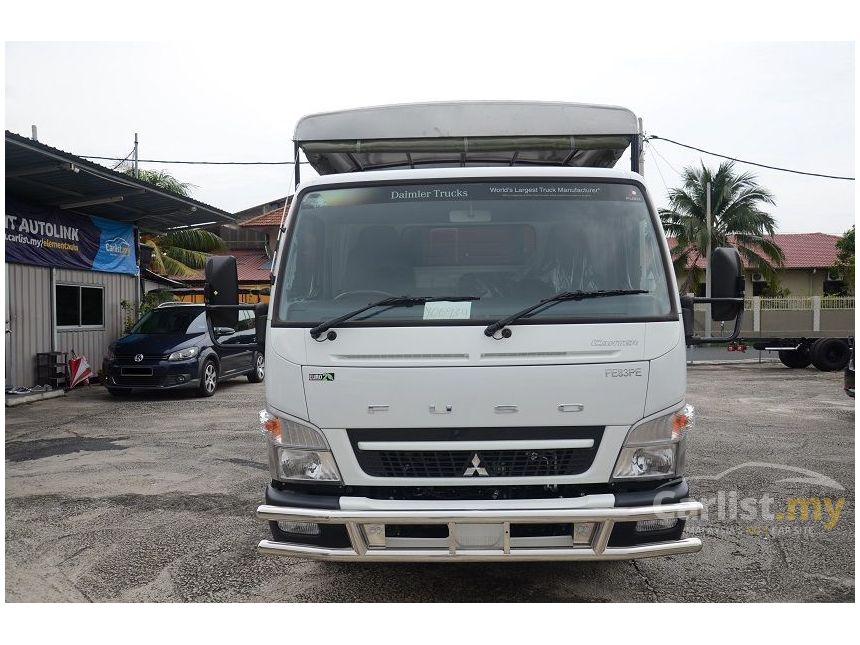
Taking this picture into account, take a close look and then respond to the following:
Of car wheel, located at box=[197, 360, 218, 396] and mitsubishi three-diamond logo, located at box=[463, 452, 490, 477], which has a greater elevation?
Answer: mitsubishi three-diamond logo, located at box=[463, 452, 490, 477]

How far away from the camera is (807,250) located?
40.7 meters

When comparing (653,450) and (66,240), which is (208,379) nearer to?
(66,240)

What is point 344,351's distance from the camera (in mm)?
3656

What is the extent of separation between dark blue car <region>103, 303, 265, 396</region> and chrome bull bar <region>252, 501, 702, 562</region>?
8.56m

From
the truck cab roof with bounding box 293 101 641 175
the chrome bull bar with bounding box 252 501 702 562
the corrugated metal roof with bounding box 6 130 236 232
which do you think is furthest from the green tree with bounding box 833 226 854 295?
the chrome bull bar with bounding box 252 501 702 562

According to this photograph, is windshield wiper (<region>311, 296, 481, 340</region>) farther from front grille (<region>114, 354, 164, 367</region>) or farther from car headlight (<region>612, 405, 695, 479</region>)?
A: front grille (<region>114, 354, 164, 367</region>)

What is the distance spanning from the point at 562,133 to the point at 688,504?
249cm

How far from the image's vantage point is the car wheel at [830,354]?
16.8 m

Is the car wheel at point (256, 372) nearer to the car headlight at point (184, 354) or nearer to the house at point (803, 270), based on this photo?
the car headlight at point (184, 354)

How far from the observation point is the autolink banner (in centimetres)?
1256

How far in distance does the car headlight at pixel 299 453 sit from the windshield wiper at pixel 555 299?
999 mm

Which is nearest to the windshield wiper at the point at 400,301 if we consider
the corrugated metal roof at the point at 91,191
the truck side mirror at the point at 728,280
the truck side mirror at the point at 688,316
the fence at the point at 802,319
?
the truck side mirror at the point at 688,316

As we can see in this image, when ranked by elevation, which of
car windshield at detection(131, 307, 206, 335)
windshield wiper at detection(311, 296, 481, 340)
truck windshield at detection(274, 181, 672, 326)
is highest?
truck windshield at detection(274, 181, 672, 326)

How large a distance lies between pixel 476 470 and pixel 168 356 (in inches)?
385
